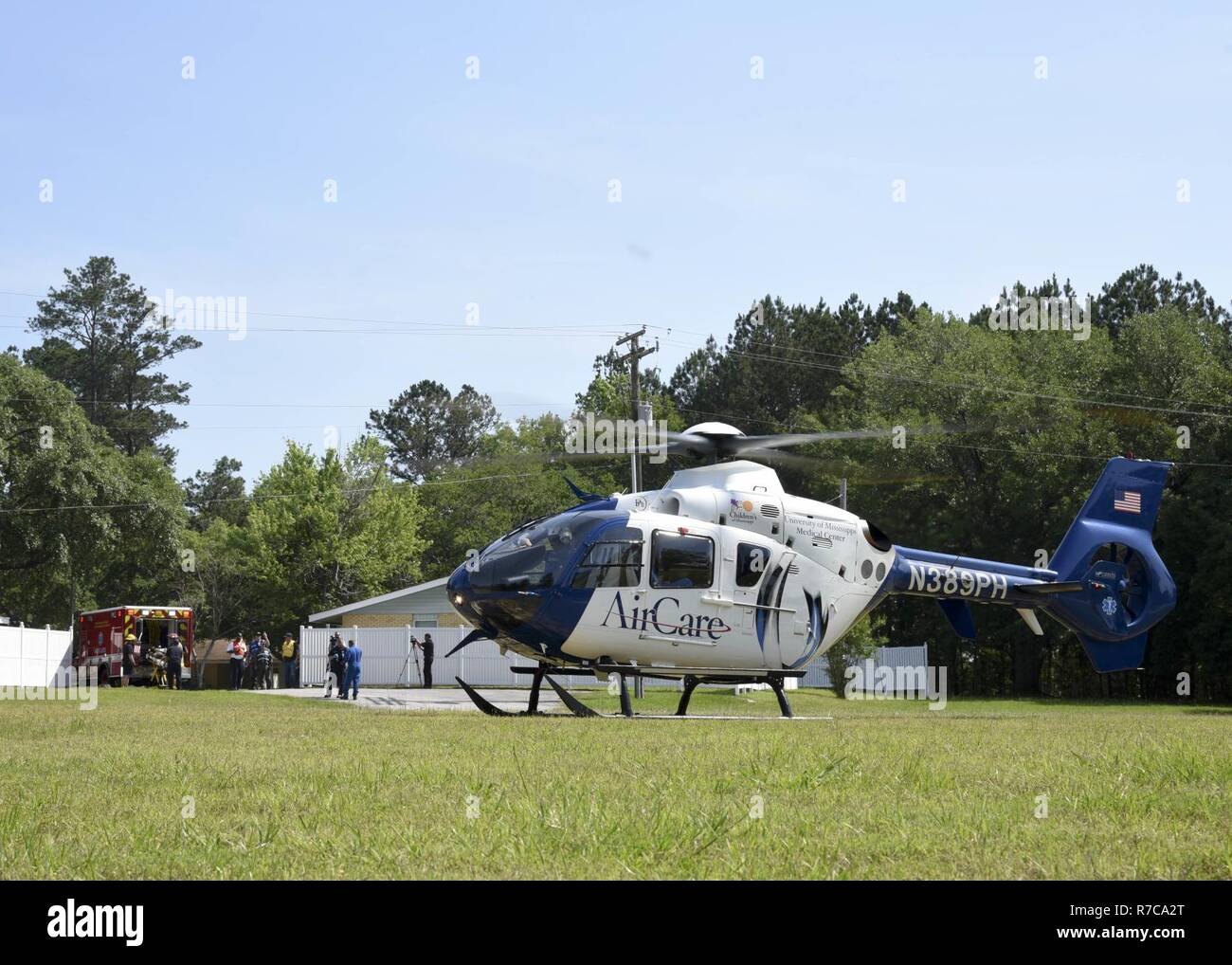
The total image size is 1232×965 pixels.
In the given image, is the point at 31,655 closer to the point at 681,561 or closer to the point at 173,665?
the point at 173,665

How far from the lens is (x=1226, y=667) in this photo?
44031mm

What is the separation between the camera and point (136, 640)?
48.0 metres

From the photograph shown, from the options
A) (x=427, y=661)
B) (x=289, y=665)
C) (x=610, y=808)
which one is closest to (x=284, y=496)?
(x=289, y=665)

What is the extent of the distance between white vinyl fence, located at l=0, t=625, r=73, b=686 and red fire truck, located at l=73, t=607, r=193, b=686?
5.17 ft

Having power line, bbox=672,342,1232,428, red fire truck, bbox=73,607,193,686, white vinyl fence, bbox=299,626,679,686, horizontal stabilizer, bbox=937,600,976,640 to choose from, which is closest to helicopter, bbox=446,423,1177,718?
horizontal stabilizer, bbox=937,600,976,640

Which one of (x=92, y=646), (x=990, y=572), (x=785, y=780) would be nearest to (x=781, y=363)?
(x=92, y=646)

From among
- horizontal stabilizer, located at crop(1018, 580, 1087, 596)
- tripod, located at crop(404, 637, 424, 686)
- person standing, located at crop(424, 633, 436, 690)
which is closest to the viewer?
horizontal stabilizer, located at crop(1018, 580, 1087, 596)

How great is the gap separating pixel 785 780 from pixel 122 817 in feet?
12.5

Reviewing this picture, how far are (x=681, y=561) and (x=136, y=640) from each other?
115 ft

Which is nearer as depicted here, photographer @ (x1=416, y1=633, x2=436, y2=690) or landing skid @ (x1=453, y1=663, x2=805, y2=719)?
landing skid @ (x1=453, y1=663, x2=805, y2=719)

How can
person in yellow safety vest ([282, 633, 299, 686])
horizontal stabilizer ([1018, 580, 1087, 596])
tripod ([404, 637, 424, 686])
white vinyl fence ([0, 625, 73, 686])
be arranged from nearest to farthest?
horizontal stabilizer ([1018, 580, 1087, 596]), white vinyl fence ([0, 625, 73, 686]), tripod ([404, 637, 424, 686]), person in yellow safety vest ([282, 633, 299, 686])

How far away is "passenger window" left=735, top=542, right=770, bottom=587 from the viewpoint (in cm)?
1870

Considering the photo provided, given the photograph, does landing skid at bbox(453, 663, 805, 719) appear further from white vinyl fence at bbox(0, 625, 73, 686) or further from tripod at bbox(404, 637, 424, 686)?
white vinyl fence at bbox(0, 625, 73, 686)

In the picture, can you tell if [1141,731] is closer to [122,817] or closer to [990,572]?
[990,572]
